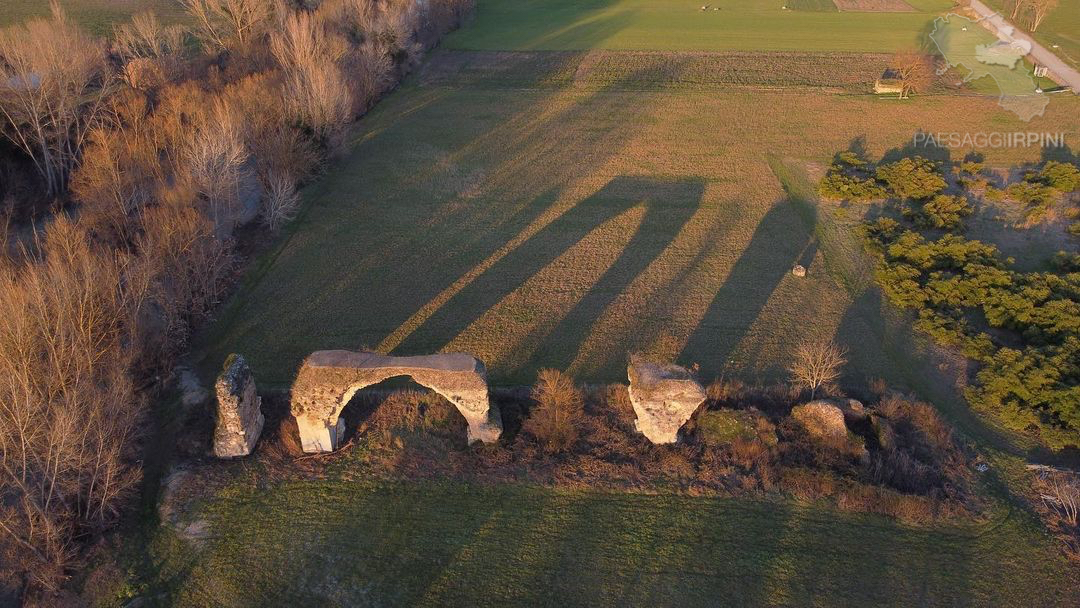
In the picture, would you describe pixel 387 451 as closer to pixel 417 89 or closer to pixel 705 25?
pixel 417 89

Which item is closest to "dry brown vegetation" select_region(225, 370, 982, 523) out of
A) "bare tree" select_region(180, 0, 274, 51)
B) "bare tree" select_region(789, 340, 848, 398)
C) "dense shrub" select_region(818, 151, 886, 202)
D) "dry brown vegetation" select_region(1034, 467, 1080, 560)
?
"bare tree" select_region(789, 340, 848, 398)

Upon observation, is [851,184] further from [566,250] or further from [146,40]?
[146,40]

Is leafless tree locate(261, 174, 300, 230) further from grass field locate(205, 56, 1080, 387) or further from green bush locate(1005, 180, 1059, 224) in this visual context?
green bush locate(1005, 180, 1059, 224)

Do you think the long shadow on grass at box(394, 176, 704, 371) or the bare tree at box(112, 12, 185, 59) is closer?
the long shadow on grass at box(394, 176, 704, 371)

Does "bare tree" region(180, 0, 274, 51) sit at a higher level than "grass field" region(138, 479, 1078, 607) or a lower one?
higher

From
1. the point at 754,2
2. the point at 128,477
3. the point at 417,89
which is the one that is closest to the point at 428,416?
the point at 128,477
